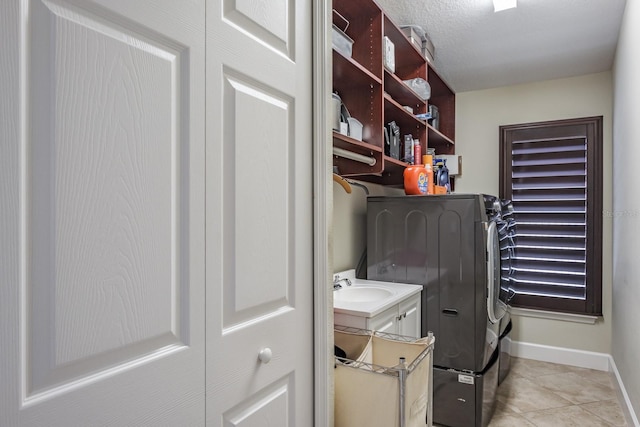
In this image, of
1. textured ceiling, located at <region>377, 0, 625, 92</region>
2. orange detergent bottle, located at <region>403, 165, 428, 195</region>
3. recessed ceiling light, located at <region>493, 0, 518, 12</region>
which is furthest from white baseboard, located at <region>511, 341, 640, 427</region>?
recessed ceiling light, located at <region>493, 0, 518, 12</region>

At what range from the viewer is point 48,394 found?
0.60 metres

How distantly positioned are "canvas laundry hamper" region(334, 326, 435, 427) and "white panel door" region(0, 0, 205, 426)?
623mm

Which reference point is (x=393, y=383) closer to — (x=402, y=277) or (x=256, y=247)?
(x=256, y=247)

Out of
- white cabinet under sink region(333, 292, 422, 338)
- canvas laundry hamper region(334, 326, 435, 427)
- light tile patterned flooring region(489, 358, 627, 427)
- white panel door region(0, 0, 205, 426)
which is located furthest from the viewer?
light tile patterned flooring region(489, 358, 627, 427)

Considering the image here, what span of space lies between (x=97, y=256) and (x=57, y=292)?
0.08 m

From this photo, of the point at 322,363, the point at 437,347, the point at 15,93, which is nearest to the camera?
the point at 15,93

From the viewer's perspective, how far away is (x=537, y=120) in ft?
11.3

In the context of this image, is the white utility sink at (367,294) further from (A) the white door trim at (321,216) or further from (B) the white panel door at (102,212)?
(B) the white panel door at (102,212)

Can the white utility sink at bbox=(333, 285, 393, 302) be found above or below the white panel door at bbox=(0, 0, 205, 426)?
below

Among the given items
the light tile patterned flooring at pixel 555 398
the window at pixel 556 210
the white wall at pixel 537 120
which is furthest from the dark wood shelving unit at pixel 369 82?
the light tile patterned flooring at pixel 555 398

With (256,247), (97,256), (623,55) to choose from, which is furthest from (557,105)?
(97,256)

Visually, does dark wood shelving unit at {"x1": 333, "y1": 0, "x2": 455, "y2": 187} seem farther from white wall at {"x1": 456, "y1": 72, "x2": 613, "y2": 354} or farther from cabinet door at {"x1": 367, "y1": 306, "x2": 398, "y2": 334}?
white wall at {"x1": 456, "y1": 72, "x2": 613, "y2": 354}

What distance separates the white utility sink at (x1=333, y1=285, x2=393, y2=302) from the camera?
2.29 metres

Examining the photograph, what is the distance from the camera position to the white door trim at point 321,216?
1.24 meters
